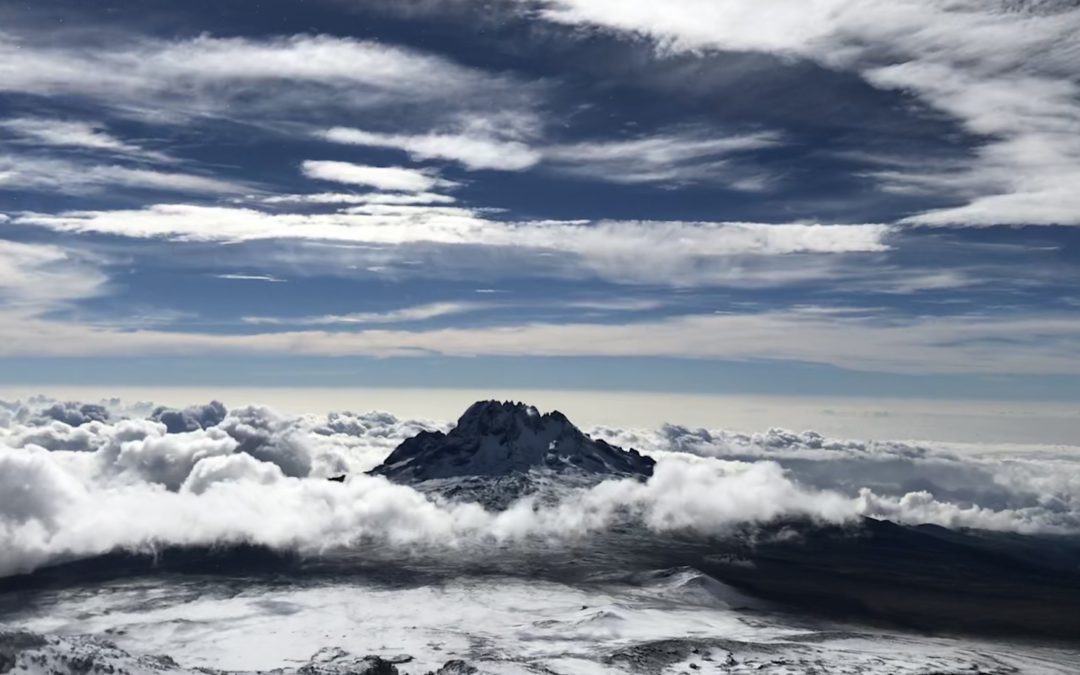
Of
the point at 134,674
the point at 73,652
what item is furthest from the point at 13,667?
the point at 134,674

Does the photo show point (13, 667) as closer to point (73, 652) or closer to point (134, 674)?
point (73, 652)
